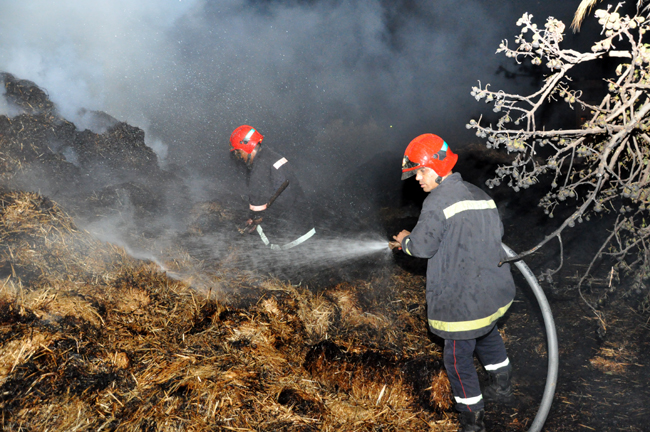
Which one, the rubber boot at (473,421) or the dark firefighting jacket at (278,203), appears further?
the dark firefighting jacket at (278,203)

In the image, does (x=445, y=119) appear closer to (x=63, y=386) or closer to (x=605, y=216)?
(x=605, y=216)

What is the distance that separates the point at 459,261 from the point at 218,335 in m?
2.60

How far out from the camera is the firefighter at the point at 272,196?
16.8ft

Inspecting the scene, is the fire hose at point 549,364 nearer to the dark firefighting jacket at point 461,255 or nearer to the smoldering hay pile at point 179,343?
the dark firefighting jacket at point 461,255

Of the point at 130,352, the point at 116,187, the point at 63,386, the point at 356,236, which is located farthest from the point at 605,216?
the point at 116,187

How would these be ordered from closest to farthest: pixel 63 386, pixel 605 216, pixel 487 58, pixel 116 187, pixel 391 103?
pixel 63 386 < pixel 116 187 < pixel 605 216 < pixel 487 58 < pixel 391 103

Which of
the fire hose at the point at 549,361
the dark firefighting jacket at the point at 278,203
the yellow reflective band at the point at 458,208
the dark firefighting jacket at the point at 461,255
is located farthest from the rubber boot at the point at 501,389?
the dark firefighting jacket at the point at 278,203

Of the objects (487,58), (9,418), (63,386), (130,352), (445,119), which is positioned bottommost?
(9,418)

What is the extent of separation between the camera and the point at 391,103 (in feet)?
42.7

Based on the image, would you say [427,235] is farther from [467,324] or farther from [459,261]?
[467,324]

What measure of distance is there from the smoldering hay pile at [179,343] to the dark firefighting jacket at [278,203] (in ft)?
3.40

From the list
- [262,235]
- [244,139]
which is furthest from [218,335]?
[244,139]

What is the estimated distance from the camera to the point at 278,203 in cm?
564

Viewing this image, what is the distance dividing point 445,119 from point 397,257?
8.72m
